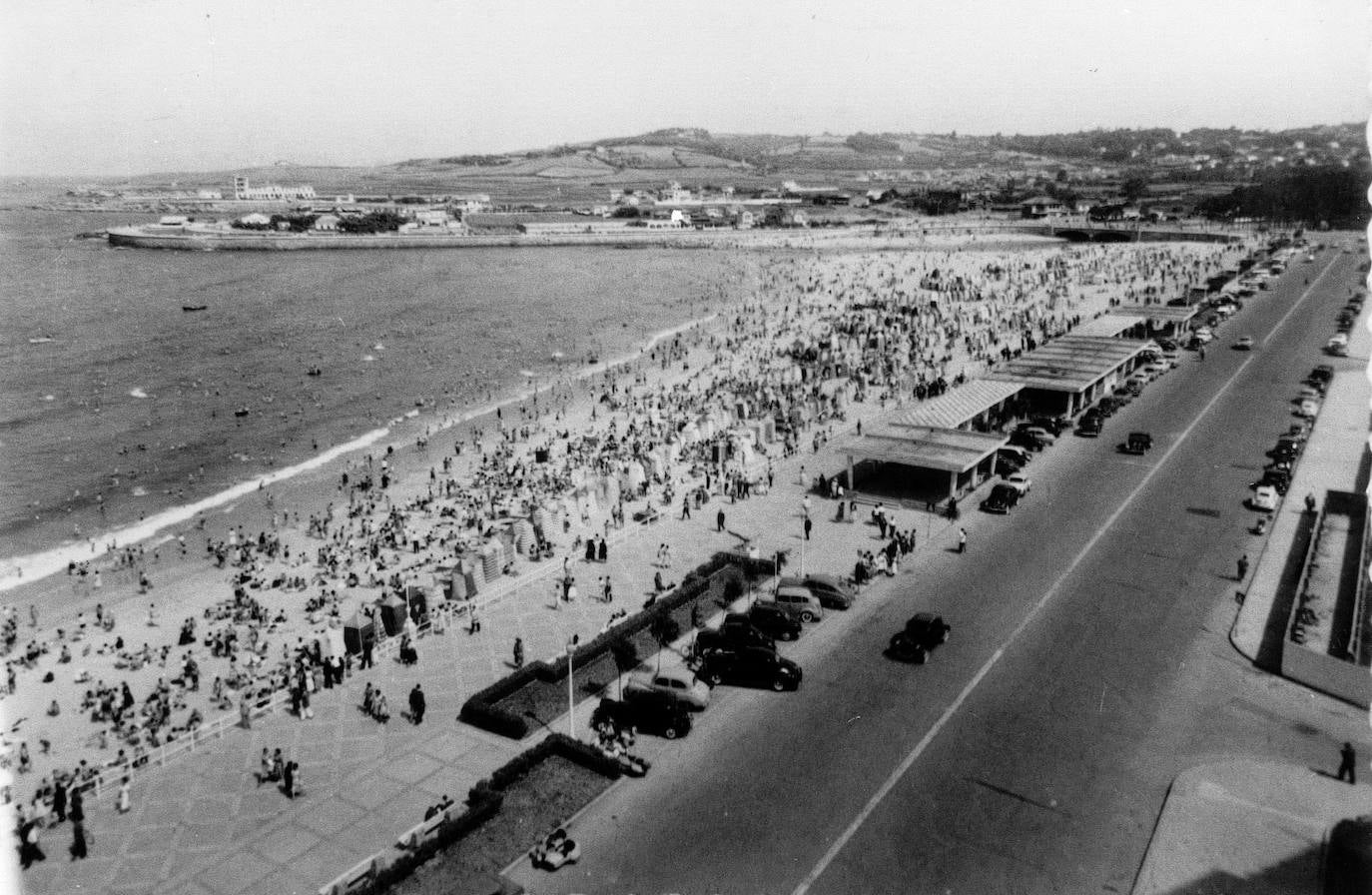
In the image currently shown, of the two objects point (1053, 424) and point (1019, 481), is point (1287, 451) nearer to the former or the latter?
point (1053, 424)

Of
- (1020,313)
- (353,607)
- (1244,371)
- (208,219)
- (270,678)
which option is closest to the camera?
(270,678)

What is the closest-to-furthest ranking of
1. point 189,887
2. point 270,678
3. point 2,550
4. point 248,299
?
1. point 189,887
2. point 270,678
3. point 2,550
4. point 248,299

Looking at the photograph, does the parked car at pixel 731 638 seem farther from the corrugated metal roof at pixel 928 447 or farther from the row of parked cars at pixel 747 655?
the corrugated metal roof at pixel 928 447

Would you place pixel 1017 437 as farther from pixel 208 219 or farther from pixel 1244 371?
pixel 208 219

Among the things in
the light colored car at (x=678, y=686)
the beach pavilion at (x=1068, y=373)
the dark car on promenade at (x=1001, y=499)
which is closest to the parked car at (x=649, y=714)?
the light colored car at (x=678, y=686)

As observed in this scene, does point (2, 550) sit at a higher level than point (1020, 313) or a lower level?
lower

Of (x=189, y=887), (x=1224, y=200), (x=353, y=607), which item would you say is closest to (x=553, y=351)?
(x=353, y=607)

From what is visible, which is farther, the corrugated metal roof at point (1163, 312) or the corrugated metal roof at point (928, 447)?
the corrugated metal roof at point (1163, 312)
